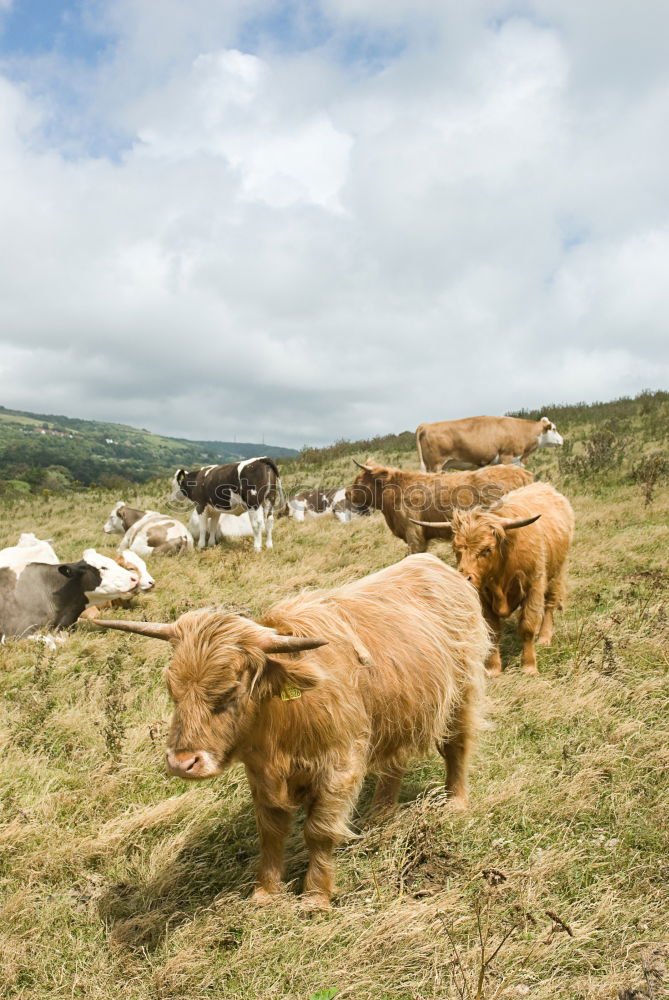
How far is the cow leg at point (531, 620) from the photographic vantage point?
211 inches

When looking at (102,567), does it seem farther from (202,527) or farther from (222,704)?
(222,704)

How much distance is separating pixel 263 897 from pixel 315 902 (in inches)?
10.0

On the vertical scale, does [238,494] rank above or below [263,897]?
above

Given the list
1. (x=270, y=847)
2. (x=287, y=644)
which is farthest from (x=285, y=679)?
(x=270, y=847)

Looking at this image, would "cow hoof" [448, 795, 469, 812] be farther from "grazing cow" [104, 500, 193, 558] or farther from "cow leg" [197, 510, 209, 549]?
"cow leg" [197, 510, 209, 549]

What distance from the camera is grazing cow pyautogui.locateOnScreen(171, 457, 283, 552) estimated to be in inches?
476

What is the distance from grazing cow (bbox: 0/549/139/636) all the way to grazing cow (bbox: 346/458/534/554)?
14.0 feet

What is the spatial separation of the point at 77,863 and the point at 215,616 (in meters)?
1.75

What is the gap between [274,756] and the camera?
2.62 m

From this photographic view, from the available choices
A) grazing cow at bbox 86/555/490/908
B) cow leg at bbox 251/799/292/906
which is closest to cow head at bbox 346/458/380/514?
grazing cow at bbox 86/555/490/908

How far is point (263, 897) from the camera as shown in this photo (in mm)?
2777

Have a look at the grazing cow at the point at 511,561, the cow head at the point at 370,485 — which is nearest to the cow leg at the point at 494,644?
the grazing cow at the point at 511,561

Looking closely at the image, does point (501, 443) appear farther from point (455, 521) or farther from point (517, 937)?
point (517, 937)

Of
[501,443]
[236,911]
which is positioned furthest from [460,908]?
[501,443]
